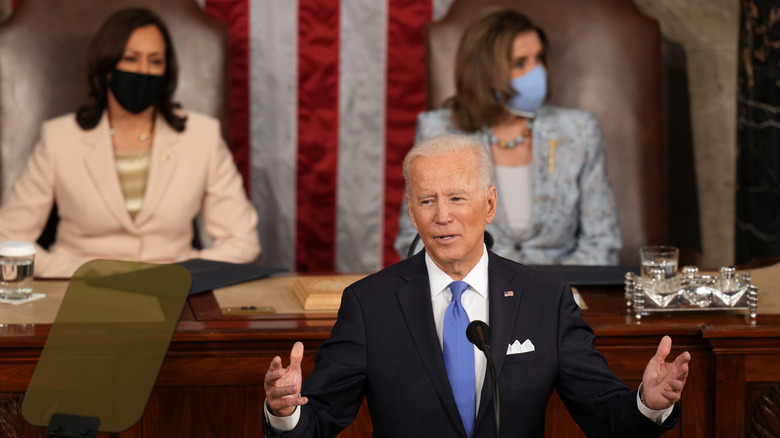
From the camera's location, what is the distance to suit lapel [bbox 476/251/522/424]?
215cm

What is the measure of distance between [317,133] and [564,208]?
1.34 meters

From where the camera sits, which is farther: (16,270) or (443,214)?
(16,270)

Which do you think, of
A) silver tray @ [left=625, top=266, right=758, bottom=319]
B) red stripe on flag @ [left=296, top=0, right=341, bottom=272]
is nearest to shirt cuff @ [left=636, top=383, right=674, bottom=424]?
silver tray @ [left=625, top=266, right=758, bottom=319]

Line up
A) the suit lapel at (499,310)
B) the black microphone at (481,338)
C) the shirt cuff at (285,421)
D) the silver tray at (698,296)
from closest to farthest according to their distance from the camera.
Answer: the black microphone at (481,338)
the shirt cuff at (285,421)
the suit lapel at (499,310)
the silver tray at (698,296)

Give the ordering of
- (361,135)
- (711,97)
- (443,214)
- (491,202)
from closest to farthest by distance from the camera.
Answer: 1. (443,214)
2. (491,202)
3. (361,135)
4. (711,97)

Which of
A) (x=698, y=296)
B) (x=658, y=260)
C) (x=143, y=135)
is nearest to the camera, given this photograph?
(x=698, y=296)

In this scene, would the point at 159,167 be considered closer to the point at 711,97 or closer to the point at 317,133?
the point at 317,133

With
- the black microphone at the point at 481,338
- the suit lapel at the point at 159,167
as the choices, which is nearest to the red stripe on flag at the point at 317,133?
the suit lapel at the point at 159,167

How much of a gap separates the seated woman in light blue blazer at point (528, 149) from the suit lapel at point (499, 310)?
1970 millimetres

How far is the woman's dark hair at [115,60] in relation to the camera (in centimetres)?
418

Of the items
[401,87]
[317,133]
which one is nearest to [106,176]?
[317,133]

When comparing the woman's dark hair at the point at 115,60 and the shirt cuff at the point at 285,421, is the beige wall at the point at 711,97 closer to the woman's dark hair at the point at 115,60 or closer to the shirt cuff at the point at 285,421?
the woman's dark hair at the point at 115,60

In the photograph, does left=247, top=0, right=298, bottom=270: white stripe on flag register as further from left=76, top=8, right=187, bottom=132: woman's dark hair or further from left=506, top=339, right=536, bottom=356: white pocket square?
left=506, top=339, right=536, bottom=356: white pocket square

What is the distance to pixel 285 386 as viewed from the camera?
78.0 inches
